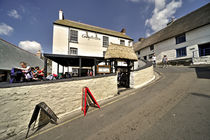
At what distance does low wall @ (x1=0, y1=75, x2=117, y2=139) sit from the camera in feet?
8.39

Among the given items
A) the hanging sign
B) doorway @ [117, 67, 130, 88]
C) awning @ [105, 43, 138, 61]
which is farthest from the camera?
doorway @ [117, 67, 130, 88]

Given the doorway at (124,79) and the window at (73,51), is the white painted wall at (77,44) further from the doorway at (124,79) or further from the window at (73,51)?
the doorway at (124,79)

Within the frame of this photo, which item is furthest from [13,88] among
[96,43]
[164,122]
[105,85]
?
[96,43]

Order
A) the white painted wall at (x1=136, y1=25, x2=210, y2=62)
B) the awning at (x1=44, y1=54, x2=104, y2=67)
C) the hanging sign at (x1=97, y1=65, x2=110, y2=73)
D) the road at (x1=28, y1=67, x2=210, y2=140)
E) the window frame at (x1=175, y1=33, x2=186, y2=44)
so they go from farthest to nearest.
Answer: the window frame at (x1=175, y1=33, x2=186, y2=44) < the white painted wall at (x1=136, y1=25, x2=210, y2=62) < the hanging sign at (x1=97, y1=65, x2=110, y2=73) < the awning at (x1=44, y1=54, x2=104, y2=67) < the road at (x1=28, y1=67, x2=210, y2=140)

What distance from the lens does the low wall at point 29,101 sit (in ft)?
8.39

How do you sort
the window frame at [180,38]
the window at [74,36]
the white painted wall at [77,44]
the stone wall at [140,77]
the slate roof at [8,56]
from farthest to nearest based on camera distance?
the window frame at [180,38] → the window at [74,36] → the white painted wall at [77,44] → the slate roof at [8,56] → the stone wall at [140,77]

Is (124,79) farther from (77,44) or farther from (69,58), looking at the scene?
(77,44)

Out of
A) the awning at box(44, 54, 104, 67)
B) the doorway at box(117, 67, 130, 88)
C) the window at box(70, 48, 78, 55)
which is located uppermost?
the window at box(70, 48, 78, 55)

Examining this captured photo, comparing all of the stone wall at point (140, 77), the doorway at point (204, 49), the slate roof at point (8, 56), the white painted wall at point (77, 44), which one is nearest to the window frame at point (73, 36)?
the white painted wall at point (77, 44)

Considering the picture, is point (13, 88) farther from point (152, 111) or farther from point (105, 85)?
point (152, 111)

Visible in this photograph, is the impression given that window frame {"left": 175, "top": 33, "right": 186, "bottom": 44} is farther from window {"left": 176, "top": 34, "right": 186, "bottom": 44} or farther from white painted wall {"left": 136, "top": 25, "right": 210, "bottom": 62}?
white painted wall {"left": 136, "top": 25, "right": 210, "bottom": 62}

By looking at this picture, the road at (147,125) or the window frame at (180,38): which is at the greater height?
the window frame at (180,38)

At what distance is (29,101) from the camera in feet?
9.68

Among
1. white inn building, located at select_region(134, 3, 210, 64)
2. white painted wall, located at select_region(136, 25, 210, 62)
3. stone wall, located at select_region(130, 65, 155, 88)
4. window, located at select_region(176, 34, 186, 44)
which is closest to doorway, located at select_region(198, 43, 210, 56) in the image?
white inn building, located at select_region(134, 3, 210, 64)
